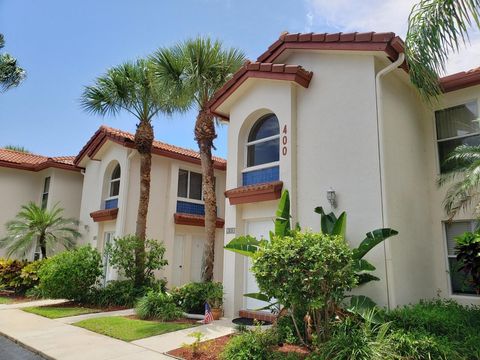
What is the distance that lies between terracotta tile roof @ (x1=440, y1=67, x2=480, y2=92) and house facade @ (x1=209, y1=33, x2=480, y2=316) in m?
0.03

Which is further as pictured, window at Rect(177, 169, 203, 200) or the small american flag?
window at Rect(177, 169, 203, 200)

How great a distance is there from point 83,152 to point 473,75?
18.2 meters

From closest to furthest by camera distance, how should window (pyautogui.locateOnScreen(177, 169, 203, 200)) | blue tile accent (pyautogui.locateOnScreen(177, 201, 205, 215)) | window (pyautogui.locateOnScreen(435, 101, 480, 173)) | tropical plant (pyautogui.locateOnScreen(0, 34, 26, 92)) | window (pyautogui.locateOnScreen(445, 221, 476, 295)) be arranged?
window (pyautogui.locateOnScreen(445, 221, 476, 295)) → window (pyautogui.locateOnScreen(435, 101, 480, 173)) → tropical plant (pyautogui.locateOnScreen(0, 34, 26, 92)) → blue tile accent (pyautogui.locateOnScreen(177, 201, 205, 215)) → window (pyautogui.locateOnScreen(177, 169, 203, 200))

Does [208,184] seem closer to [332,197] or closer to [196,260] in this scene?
[332,197]

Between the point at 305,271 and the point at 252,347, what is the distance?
1.93 m

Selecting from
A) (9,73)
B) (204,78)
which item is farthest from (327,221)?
(9,73)

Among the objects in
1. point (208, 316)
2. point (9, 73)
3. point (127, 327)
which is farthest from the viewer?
point (9, 73)

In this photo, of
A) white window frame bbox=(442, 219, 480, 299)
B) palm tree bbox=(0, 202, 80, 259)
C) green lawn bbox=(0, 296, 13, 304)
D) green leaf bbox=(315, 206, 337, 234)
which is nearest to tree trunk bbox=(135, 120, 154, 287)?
green lawn bbox=(0, 296, 13, 304)

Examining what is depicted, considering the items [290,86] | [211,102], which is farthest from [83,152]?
[290,86]

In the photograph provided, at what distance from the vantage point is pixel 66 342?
8961mm

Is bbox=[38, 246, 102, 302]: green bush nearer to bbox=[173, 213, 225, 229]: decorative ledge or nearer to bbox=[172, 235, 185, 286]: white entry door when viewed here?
bbox=[172, 235, 185, 286]: white entry door

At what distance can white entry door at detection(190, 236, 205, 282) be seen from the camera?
18.7 m

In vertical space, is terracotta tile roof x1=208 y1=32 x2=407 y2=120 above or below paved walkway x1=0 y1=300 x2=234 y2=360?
above

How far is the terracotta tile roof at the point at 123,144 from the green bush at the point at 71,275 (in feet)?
17.4
